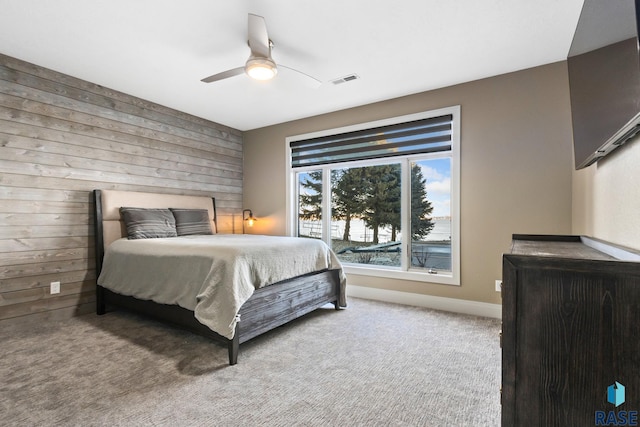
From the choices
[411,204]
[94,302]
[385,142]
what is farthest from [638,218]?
[94,302]

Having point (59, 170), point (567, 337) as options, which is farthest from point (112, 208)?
point (567, 337)

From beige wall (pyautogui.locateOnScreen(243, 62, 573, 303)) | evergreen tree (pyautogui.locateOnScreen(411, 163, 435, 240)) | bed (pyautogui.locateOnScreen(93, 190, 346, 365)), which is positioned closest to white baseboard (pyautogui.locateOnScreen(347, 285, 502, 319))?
beige wall (pyautogui.locateOnScreen(243, 62, 573, 303))

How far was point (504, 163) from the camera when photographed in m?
3.08

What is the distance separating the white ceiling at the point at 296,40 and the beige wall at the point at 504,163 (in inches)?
7.4

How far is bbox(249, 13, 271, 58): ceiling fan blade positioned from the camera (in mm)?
2127

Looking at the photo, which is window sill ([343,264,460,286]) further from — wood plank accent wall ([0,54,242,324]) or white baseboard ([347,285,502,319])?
wood plank accent wall ([0,54,242,324])

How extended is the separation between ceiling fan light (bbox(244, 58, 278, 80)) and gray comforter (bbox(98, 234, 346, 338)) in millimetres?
1372

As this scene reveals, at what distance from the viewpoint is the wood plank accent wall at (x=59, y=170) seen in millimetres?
2824

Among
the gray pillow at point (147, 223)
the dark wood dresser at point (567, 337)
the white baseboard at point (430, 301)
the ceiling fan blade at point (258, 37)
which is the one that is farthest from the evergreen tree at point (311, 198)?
the dark wood dresser at point (567, 337)

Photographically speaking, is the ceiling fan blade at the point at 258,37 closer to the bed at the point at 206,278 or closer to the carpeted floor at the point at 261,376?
the bed at the point at 206,278

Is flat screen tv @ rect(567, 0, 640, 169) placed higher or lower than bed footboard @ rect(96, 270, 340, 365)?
higher

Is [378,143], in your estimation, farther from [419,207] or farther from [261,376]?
[261,376]

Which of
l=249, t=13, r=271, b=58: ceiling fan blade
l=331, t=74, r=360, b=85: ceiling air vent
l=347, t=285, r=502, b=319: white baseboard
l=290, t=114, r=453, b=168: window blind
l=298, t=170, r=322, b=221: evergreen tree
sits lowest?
l=347, t=285, r=502, b=319: white baseboard

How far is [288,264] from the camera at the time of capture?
274 cm
